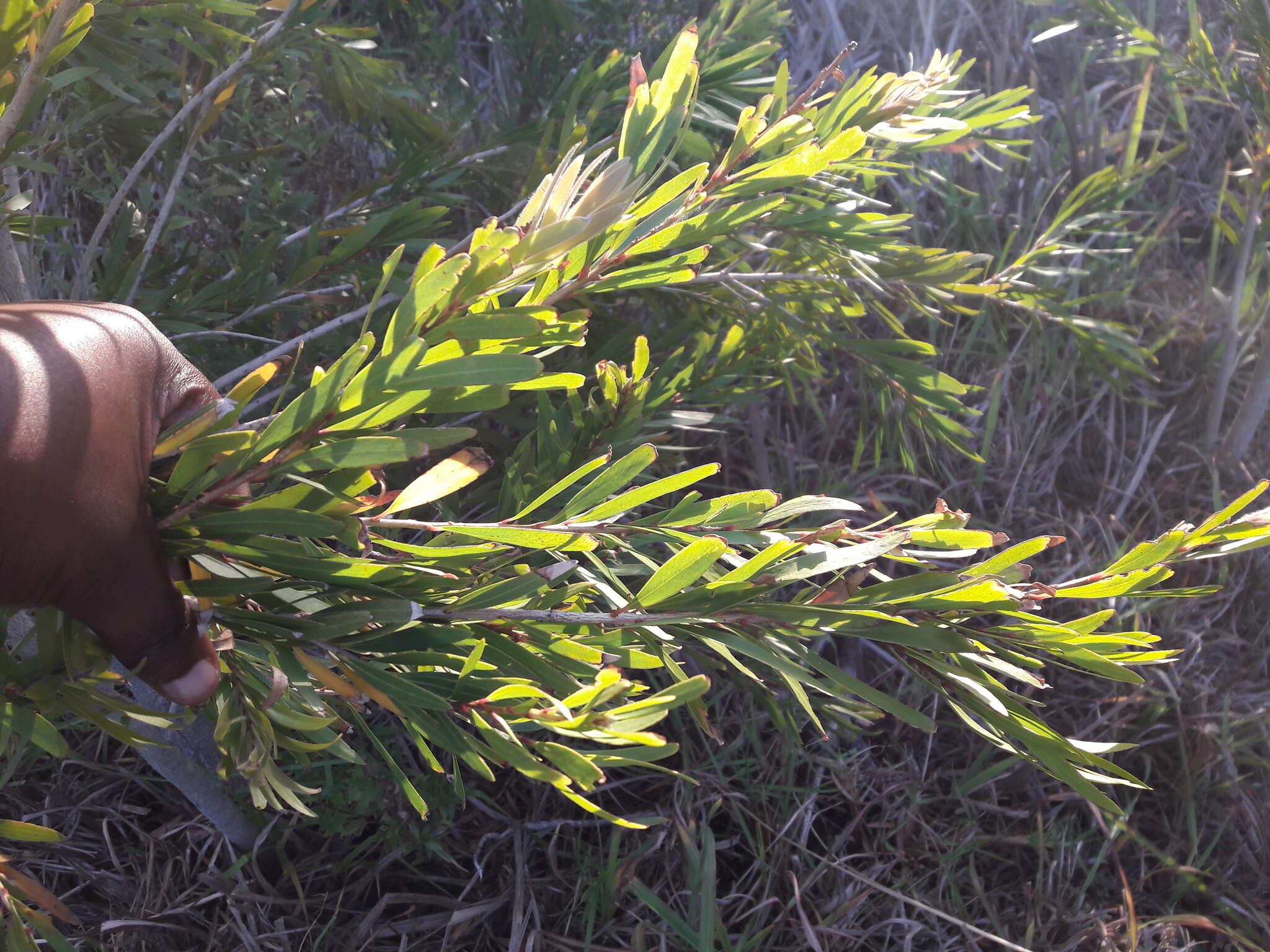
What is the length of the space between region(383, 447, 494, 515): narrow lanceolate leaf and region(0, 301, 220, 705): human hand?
0.12m

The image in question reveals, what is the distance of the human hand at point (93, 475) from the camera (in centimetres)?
39

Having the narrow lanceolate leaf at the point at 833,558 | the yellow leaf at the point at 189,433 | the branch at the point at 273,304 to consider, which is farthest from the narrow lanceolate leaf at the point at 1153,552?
the branch at the point at 273,304

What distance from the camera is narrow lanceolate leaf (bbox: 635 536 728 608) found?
398 millimetres

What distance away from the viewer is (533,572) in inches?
17.4

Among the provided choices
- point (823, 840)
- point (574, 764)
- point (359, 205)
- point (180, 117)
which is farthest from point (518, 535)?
point (823, 840)

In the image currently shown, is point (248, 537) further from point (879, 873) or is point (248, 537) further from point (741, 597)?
point (879, 873)

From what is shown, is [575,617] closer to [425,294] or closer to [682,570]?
[682,570]

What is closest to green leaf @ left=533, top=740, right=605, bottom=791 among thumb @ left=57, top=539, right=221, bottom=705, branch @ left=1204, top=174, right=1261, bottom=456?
thumb @ left=57, top=539, right=221, bottom=705

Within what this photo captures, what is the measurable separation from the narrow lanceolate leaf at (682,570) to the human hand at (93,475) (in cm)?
25

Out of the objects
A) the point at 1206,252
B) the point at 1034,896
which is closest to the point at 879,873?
the point at 1034,896

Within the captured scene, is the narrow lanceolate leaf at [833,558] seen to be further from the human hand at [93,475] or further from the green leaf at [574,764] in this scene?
the human hand at [93,475]

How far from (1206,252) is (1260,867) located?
3.94 feet

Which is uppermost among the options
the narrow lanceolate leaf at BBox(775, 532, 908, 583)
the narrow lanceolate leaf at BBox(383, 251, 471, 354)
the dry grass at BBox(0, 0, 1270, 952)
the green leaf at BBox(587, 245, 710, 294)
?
the narrow lanceolate leaf at BBox(383, 251, 471, 354)

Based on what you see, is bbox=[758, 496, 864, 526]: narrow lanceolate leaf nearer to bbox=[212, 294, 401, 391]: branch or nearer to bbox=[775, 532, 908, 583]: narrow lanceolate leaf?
bbox=[775, 532, 908, 583]: narrow lanceolate leaf
